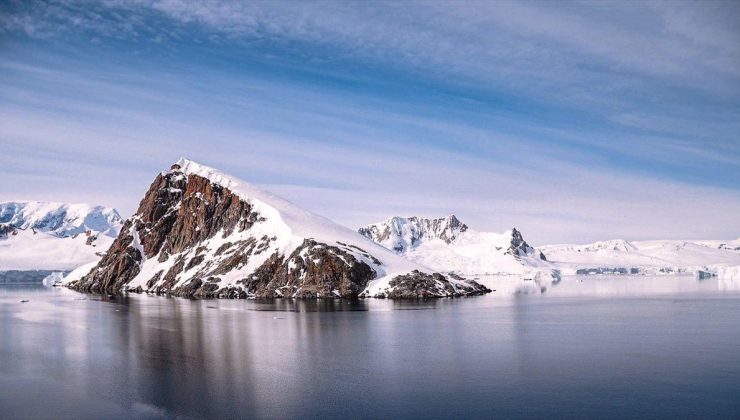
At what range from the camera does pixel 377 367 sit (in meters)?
55.5

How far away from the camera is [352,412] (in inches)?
1574

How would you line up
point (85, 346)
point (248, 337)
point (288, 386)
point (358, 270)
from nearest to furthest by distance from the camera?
point (288, 386), point (85, 346), point (248, 337), point (358, 270)

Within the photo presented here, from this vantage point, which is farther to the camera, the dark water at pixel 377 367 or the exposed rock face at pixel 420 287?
the exposed rock face at pixel 420 287

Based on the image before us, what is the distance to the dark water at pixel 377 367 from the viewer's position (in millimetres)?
41312

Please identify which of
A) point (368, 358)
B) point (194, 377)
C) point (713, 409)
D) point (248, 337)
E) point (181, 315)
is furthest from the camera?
point (181, 315)

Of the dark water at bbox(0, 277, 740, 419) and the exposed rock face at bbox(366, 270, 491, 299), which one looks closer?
the dark water at bbox(0, 277, 740, 419)

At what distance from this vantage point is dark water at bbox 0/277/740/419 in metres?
41.3

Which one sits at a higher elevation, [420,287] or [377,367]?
[377,367]

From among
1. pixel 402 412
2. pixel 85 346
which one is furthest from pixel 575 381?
pixel 85 346

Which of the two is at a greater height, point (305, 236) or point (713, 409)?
point (305, 236)

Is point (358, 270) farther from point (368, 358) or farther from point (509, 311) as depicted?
point (368, 358)

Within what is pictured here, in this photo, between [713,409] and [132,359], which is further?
[132,359]

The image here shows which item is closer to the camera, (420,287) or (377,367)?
(377,367)

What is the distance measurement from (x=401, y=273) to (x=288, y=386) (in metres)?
124
